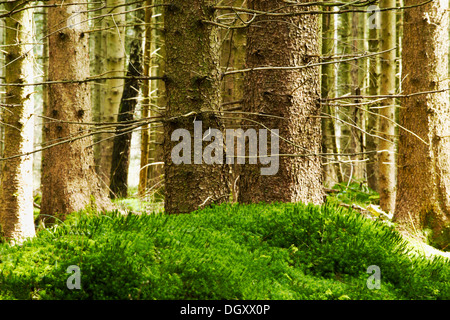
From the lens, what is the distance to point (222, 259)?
2484 mm

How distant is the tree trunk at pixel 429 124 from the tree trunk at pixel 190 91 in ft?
14.5

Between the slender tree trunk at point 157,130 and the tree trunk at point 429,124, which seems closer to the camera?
the tree trunk at point 429,124

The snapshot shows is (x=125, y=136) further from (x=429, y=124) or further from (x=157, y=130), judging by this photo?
(x=429, y=124)

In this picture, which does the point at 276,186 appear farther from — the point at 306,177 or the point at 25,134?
the point at 25,134

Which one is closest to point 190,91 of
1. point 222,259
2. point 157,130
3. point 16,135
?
point 222,259

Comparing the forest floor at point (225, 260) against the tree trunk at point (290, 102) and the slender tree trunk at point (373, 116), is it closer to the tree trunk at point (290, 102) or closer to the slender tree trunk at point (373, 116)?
the tree trunk at point (290, 102)

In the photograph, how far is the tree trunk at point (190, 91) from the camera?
12.0ft

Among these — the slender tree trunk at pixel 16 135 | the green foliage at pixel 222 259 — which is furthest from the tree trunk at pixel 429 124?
the slender tree trunk at pixel 16 135

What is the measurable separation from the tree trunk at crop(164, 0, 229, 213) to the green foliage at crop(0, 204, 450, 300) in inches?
19.8

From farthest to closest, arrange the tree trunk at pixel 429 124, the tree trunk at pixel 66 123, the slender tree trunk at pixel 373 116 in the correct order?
the slender tree trunk at pixel 373 116 < the tree trunk at pixel 66 123 < the tree trunk at pixel 429 124

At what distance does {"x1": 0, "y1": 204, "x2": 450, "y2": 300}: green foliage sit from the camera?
2.23m

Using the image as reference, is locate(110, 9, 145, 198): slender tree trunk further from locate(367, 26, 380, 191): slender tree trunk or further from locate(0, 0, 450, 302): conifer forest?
locate(367, 26, 380, 191): slender tree trunk

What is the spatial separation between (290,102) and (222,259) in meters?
2.26

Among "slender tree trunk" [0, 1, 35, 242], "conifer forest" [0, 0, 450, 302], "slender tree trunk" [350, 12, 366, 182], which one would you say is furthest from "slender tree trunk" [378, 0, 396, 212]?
"slender tree trunk" [0, 1, 35, 242]
